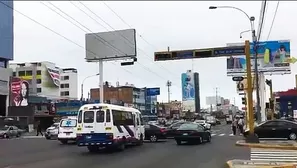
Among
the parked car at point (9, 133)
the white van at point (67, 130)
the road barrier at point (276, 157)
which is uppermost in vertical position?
the white van at point (67, 130)

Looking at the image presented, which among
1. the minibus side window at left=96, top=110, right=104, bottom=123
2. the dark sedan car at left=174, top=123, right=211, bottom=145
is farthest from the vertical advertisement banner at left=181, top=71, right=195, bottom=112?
the minibus side window at left=96, top=110, right=104, bottom=123

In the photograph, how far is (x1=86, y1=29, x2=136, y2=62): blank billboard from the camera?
2343 inches

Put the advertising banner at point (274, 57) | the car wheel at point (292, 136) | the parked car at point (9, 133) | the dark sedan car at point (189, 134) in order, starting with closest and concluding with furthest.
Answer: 1. the dark sedan car at point (189, 134)
2. the car wheel at point (292, 136)
3. the parked car at point (9, 133)
4. the advertising banner at point (274, 57)

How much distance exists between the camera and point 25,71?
14100 cm

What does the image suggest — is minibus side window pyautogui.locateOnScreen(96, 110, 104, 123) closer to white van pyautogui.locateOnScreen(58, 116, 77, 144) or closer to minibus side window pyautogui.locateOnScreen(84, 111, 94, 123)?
minibus side window pyautogui.locateOnScreen(84, 111, 94, 123)

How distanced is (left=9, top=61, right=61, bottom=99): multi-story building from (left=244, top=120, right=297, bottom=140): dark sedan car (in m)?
108

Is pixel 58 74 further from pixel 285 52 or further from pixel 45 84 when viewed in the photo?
pixel 285 52

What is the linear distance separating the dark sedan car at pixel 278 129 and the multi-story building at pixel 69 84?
423 feet

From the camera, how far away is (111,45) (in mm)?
60906

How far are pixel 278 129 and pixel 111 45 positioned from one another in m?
33.0

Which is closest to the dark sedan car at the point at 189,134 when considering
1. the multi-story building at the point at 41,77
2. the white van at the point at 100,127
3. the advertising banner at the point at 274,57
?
the white van at the point at 100,127

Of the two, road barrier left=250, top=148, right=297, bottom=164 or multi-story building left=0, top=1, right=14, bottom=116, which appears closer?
road barrier left=250, top=148, right=297, bottom=164

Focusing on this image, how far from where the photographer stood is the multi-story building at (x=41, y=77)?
445 ft

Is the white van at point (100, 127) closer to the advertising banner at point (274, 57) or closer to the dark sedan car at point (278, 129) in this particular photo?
the dark sedan car at point (278, 129)
